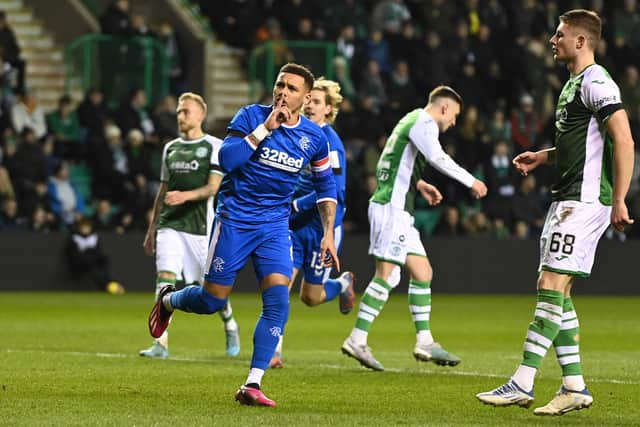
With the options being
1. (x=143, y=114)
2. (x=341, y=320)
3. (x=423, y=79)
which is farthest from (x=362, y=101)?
(x=341, y=320)

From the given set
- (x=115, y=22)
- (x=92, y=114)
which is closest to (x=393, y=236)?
(x=92, y=114)

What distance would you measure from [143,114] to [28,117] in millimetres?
1981

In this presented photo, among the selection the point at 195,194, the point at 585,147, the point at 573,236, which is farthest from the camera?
the point at 195,194

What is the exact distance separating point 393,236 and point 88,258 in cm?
1073

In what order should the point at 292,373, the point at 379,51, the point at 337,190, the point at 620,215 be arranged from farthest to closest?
the point at 379,51, the point at 337,190, the point at 292,373, the point at 620,215

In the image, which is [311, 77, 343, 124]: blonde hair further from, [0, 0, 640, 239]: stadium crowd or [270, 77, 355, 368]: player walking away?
[0, 0, 640, 239]: stadium crowd

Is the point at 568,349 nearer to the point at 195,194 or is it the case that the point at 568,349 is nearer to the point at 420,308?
the point at 420,308

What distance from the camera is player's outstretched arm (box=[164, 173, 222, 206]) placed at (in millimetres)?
12461

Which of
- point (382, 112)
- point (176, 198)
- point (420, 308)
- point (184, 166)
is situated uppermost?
point (382, 112)

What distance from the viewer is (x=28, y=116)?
22.9m

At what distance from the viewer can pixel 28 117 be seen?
75.0 feet

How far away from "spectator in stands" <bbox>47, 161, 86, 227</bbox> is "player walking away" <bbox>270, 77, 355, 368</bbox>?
35.2 feet

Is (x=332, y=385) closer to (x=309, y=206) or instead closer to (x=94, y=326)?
(x=309, y=206)

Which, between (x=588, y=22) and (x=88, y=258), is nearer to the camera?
(x=588, y=22)
